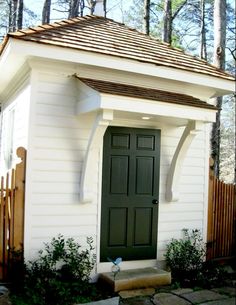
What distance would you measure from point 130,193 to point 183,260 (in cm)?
142

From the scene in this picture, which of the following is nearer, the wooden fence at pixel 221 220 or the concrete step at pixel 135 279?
the concrete step at pixel 135 279

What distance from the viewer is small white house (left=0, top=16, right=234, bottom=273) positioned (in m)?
5.20

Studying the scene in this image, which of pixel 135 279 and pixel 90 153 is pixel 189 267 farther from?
pixel 90 153

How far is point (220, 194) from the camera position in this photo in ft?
23.5

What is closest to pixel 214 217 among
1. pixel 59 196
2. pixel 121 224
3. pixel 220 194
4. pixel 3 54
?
pixel 220 194

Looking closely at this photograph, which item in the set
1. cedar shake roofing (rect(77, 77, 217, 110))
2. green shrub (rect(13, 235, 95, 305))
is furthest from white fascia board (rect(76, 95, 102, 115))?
green shrub (rect(13, 235, 95, 305))

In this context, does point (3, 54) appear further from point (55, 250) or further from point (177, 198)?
point (177, 198)

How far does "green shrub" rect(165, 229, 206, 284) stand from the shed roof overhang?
Result: 2.64ft

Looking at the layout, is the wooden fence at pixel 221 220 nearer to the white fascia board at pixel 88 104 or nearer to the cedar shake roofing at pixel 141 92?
the cedar shake roofing at pixel 141 92

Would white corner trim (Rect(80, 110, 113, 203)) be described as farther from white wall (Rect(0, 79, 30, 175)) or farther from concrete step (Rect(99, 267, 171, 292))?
concrete step (Rect(99, 267, 171, 292))

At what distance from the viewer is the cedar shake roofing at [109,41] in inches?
206

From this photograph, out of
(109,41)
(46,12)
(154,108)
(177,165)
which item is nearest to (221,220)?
(177,165)

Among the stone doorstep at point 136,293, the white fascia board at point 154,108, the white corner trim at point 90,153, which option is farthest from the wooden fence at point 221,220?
the white corner trim at point 90,153

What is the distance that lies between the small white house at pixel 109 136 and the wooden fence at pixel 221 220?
0.92 ft
